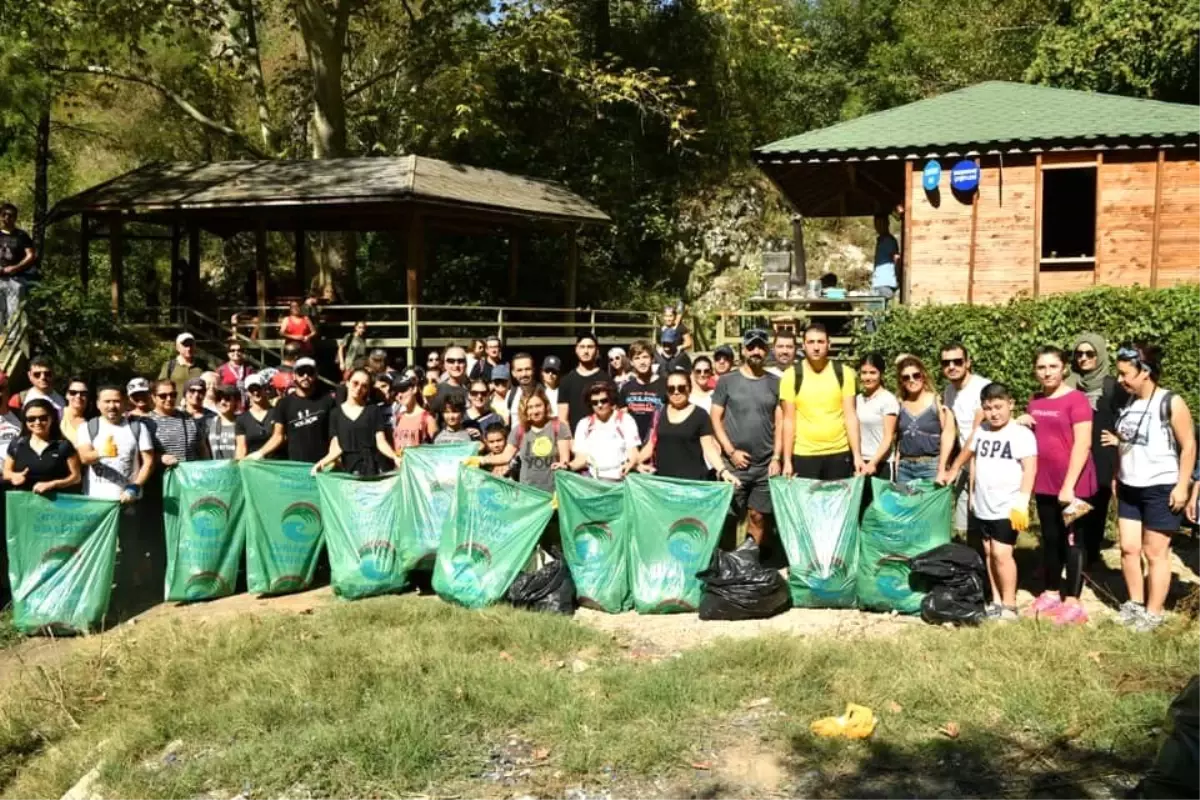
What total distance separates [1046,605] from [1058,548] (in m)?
0.45

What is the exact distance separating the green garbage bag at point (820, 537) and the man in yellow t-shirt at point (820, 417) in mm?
291

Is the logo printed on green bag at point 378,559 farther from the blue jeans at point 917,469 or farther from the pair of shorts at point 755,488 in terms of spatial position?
the blue jeans at point 917,469

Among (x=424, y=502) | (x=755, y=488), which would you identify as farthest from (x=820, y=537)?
(x=424, y=502)

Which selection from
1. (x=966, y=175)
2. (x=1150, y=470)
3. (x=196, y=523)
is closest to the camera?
(x=1150, y=470)

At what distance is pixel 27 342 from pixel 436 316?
12.6 m

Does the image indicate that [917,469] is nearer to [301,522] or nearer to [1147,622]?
[1147,622]

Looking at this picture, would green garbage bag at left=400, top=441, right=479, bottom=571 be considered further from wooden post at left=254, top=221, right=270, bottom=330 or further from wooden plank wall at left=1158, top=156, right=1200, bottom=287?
wooden post at left=254, top=221, right=270, bottom=330

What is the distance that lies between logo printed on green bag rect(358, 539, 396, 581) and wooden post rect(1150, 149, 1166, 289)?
11.2 metres

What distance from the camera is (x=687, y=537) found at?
7.18 m

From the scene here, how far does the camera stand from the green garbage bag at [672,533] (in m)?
7.16

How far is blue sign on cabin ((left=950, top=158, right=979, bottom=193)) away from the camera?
47.0ft

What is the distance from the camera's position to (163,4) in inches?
835

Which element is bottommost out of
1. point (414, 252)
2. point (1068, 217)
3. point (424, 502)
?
point (424, 502)

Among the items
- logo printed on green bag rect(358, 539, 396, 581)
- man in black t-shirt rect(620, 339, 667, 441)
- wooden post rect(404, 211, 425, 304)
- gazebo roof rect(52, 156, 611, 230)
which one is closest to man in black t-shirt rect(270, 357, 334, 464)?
logo printed on green bag rect(358, 539, 396, 581)
